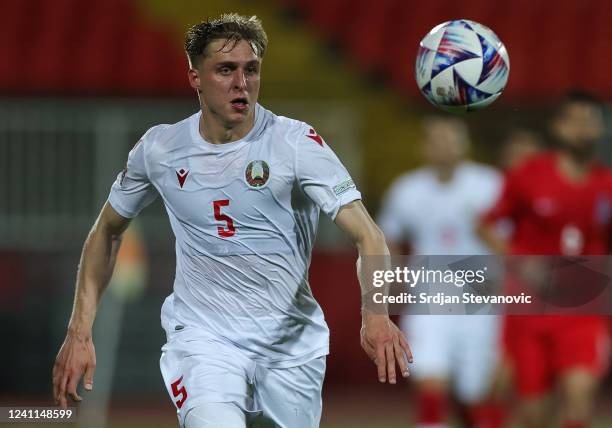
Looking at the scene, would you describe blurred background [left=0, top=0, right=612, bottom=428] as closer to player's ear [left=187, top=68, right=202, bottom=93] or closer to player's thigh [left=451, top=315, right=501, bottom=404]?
player's thigh [left=451, top=315, right=501, bottom=404]

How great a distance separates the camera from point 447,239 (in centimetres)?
973

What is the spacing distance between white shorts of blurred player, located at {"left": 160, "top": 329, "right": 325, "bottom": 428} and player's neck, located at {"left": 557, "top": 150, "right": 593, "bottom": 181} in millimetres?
3654

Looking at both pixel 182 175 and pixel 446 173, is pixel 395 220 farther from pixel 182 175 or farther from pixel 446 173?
pixel 182 175

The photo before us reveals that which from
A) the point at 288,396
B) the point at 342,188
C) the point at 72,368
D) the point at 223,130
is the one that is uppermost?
the point at 223,130

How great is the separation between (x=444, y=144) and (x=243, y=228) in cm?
466

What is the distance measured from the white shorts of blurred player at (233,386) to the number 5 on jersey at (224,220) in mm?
419

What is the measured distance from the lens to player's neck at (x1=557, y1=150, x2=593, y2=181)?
859 cm

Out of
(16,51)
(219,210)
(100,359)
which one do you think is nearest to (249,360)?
(219,210)

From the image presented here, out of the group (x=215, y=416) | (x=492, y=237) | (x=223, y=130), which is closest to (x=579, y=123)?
→ (x=492, y=237)

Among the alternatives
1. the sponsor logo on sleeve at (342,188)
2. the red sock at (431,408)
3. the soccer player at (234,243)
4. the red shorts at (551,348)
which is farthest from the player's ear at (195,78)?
the red sock at (431,408)

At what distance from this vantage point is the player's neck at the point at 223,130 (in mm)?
5305

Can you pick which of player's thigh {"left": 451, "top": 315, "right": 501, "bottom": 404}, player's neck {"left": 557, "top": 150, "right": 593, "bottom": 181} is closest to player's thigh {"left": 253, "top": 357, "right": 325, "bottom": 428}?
player's neck {"left": 557, "top": 150, "right": 593, "bottom": 181}

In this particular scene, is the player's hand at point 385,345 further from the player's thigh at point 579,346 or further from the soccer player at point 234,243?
the player's thigh at point 579,346

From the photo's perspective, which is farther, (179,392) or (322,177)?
(179,392)
